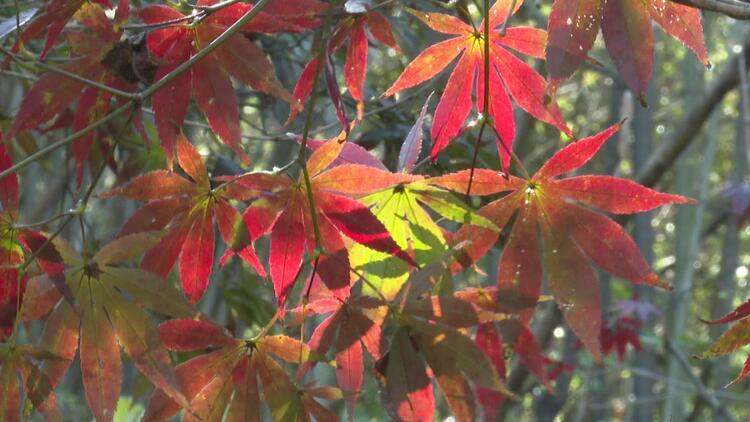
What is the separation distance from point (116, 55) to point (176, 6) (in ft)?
0.37

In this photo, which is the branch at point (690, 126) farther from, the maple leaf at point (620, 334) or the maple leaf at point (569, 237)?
the maple leaf at point (569, 237)

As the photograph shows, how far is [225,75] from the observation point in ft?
2.31

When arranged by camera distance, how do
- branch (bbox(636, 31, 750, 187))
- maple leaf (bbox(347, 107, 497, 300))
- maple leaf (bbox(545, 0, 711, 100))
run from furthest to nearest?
1. branch (bbox(636, 31, 750, 187))
2. maple leaf (bbox(347, 107, 497, 300))
3. maple leaf (bbox(545, 0, 711, 100))

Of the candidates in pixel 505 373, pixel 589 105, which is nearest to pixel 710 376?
pixel 589 105

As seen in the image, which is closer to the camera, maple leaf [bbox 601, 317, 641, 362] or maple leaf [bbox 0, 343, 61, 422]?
maple leaf [bbox 0, 343, 61, 422]

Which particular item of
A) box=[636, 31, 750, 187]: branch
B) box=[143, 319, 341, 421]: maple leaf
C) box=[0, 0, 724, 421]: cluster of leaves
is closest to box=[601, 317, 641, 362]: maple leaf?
box=[636, 31, 750, 187]: branch

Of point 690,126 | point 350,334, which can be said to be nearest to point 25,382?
point 350,334

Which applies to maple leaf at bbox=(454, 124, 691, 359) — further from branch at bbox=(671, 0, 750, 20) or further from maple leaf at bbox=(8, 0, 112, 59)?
maple leaf at bbox=(8, 0, 112, 59)

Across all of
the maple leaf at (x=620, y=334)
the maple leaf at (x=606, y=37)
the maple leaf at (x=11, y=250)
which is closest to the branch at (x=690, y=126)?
the maple leaf at (x=620, y=334)

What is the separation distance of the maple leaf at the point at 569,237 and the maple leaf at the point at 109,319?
20 cm

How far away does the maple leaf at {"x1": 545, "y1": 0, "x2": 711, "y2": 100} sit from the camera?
57 centimetres

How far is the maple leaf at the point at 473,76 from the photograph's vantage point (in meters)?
0.72

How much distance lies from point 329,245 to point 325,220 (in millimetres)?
17

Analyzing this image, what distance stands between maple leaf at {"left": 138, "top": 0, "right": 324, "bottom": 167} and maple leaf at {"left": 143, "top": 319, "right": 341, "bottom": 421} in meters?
0.12
